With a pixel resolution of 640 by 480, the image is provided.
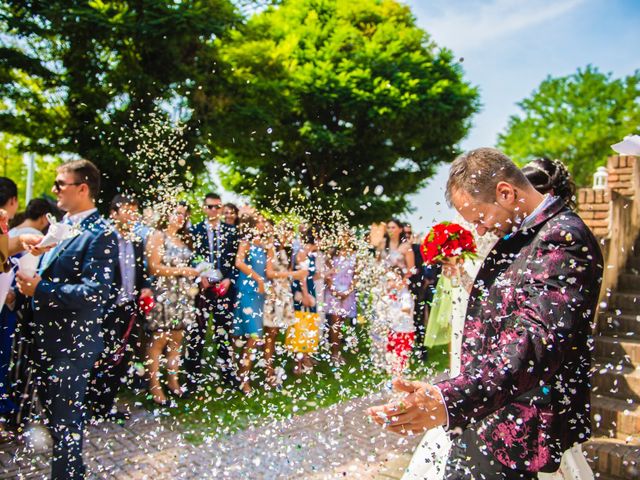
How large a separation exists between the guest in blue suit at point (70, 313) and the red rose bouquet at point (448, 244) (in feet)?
7.28

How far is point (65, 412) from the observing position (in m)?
3.49

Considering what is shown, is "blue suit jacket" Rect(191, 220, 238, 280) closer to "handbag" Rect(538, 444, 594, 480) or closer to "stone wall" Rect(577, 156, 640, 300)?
"stone wall" Rect(577, 156, 640, 300)

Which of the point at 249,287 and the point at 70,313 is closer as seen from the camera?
the point at 70,313

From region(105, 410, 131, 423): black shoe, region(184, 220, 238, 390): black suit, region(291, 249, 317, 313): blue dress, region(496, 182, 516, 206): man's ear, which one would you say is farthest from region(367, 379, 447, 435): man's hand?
region(291, 249, 317, 313): blue dress

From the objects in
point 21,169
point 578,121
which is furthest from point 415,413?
point 578,121

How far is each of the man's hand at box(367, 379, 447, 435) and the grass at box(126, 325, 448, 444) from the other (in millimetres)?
3911

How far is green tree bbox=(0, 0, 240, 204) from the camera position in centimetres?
1239

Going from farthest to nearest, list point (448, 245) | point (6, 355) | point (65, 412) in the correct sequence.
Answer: point (6, 355) → point (448, 245) → point (65, 412)

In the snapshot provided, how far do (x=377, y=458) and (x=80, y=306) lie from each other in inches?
120

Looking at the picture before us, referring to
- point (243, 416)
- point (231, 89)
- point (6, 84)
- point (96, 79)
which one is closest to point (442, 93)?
point (231, 89)

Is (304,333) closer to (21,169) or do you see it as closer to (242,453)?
(242,453)

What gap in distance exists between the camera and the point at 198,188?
10891 millimetres

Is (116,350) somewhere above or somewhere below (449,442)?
below

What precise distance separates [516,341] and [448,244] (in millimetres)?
1898
